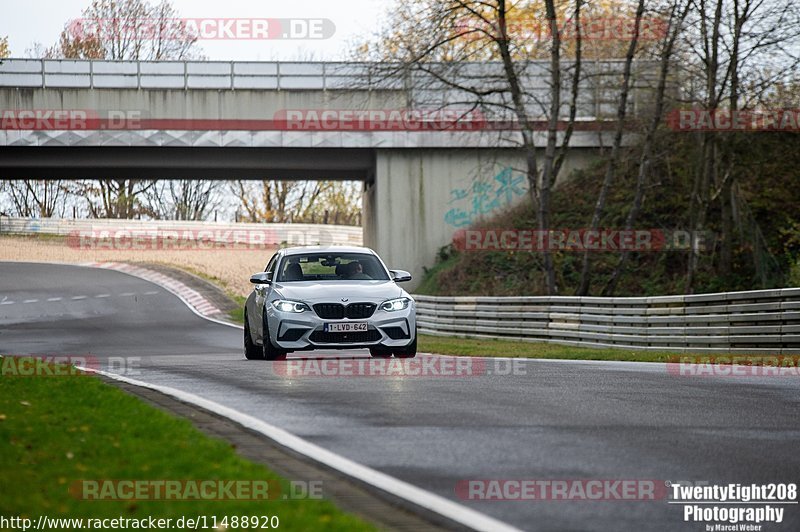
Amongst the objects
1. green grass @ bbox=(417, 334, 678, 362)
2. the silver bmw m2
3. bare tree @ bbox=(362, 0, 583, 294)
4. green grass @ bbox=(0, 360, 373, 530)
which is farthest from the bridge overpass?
green grass @ bbox=(0, 360, 373, 530)

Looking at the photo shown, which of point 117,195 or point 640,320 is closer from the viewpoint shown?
point 640,320

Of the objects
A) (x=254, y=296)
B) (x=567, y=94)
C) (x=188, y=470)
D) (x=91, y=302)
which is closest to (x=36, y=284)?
(x=91, y=302)

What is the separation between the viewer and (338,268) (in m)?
18.0

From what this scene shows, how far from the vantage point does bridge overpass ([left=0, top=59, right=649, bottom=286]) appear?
39031mm

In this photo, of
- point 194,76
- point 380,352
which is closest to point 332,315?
point 380,352

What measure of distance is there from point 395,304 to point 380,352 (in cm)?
97

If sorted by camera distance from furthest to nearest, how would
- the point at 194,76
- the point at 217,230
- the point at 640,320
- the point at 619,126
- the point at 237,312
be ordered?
the point at 217,230
the point at 237,312
the point at 194,76
the point at 619,126
the point at 640,320

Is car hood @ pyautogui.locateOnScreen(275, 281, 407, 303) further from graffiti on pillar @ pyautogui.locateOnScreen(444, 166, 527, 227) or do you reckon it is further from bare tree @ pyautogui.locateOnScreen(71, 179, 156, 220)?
bare tree @ pyautogui.locateOnScreen(71, 179, 156, 220)

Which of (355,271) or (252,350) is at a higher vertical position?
(355,271)

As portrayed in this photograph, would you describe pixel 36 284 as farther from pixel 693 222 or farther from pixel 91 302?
pixel 693 222

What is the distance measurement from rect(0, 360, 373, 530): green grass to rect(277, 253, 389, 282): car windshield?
6583 millimetres

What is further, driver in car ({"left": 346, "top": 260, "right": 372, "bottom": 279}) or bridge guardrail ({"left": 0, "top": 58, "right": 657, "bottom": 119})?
bridge guardrail ({"left": 0, "top": 58, "right": 657, "bottom": 119})

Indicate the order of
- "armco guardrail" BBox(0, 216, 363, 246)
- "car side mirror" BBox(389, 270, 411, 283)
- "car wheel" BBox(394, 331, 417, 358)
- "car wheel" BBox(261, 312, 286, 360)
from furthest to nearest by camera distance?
"armco guardrail" BBox(0, 216, 363, 246)
"car side mirror" BBox(389, 270, 411, 283)
"car wheel" BBox(394, 331, 417, 358)
"car wheel" BBox(261, 312, 286, 360)

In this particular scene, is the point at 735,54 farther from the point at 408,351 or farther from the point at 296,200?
the point at 296,200
